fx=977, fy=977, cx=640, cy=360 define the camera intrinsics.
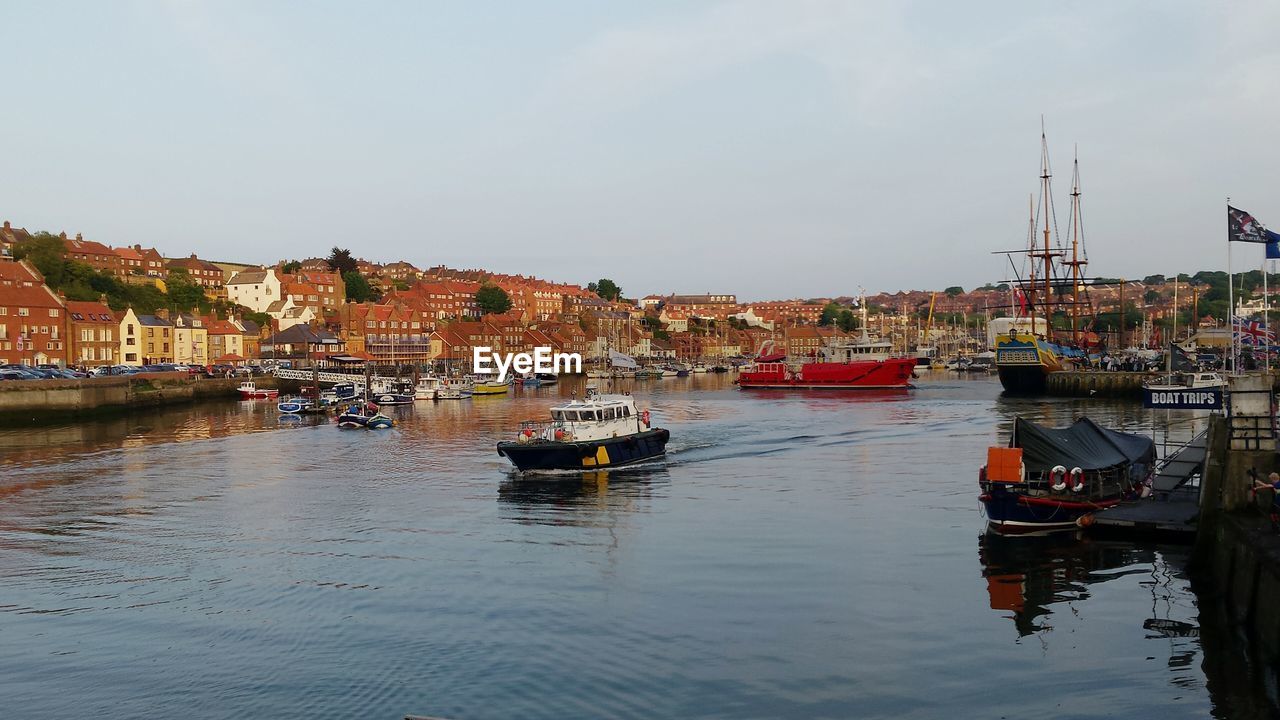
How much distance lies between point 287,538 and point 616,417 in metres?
18.0

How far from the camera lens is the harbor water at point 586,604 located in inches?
659

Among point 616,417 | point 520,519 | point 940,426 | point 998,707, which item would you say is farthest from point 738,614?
point 940,426

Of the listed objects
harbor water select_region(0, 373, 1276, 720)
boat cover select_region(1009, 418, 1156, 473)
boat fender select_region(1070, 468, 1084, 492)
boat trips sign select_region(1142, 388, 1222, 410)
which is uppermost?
boat trips sign select_region(1142, 388, 1222, 410)

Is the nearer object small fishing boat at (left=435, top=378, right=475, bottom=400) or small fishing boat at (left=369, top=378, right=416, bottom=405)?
small fishing boat at (left=369, top=378, right=416, bottom=405)

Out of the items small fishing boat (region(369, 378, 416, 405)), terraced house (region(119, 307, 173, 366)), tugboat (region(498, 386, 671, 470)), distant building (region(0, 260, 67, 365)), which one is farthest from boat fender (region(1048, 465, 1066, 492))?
terraced house (region(119, 307, 173, 366))

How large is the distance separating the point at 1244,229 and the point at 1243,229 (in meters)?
0.03

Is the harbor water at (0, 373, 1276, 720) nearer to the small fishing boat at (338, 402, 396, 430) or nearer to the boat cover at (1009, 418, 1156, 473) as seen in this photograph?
the boat cover at (1009, 418, 1156, 473)

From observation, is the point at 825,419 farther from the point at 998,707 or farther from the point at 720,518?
the point at 998,707

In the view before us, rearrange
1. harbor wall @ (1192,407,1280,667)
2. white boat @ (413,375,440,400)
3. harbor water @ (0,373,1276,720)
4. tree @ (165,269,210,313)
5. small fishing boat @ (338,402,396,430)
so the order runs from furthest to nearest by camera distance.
Result: 1. tree @ (165,269,210,313)
2. white boat @ (413,375,440,400)
3. small fishing boat @ (338,402,396,430)
4. harbor wall @ (1192,407,1280,667)
5. harbor water @ (0,373,1276,720)

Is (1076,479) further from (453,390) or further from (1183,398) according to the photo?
(453,390)

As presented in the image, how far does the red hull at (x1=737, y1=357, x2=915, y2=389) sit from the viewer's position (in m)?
119

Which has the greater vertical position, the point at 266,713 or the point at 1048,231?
the point at 1048,231

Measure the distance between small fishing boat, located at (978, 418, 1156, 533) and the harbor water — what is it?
680mm

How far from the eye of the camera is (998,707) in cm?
→ 1600
